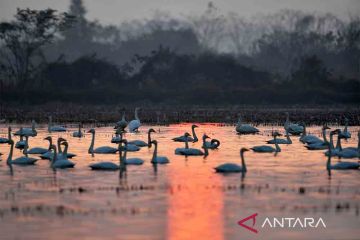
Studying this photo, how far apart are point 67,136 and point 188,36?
105490mm

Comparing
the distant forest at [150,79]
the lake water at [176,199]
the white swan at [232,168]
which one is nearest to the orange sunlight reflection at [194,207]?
the lake water at [176,199]

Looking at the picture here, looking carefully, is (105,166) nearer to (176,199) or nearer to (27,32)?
(176,199)

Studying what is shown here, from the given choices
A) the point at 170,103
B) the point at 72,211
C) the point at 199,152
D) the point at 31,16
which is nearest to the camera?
the point at 72,211

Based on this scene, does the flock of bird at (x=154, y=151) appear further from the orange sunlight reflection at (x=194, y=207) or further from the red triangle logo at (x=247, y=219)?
the red triangle logo at (x=247, y=219)

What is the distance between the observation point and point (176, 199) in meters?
17.4

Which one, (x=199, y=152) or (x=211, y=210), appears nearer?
(x=211, y=210)

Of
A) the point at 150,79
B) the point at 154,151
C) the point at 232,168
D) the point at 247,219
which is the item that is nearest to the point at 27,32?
the point at 150,79

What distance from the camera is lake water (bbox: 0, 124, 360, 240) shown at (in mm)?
14422

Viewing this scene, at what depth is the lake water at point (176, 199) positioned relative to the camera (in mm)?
14422

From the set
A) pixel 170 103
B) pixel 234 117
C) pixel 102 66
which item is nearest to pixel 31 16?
pixel 102 66

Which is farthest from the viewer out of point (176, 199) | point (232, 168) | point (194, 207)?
point (232, 168)

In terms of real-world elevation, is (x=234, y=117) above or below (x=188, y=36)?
below

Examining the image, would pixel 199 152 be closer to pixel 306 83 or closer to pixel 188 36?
pixel 306 83

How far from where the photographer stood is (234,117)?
164 ft
